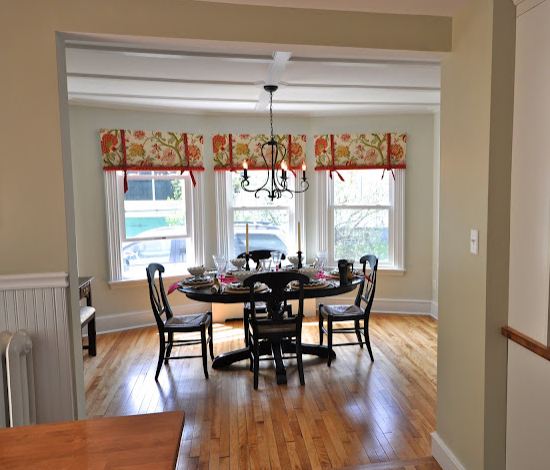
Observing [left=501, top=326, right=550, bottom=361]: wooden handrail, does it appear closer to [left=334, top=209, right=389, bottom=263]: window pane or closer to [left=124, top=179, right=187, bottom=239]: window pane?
[left=334, top=209, right=389, bottom=263]: window pane

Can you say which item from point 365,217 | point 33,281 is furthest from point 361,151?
point 33,281

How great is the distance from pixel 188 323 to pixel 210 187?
6.80 feet

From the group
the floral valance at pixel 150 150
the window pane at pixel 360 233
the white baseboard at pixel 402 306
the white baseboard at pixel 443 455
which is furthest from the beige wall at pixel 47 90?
the white baseboard at pixel 402 306

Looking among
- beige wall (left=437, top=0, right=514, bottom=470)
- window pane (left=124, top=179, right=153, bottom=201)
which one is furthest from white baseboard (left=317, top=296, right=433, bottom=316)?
beige wall (left=437, top=0, right=514, bottom=470)

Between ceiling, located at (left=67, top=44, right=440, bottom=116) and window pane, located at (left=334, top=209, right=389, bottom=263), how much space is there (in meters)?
1.30

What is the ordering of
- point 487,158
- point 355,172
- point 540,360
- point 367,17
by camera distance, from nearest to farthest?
point 540,360
point 487,158
point 367,17
point 355,172

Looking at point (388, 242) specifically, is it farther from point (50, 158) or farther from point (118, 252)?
point (50, 158)

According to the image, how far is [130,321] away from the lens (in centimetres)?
497

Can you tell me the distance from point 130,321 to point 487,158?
4.28 metres

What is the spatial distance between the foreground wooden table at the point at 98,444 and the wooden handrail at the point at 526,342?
149cm

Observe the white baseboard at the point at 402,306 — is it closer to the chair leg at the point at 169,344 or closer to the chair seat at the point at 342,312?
the chair seat at the point at 342,312

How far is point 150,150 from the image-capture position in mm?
4852

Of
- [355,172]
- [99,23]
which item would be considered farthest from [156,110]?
[99,23]

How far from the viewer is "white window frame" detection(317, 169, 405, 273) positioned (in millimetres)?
5289
